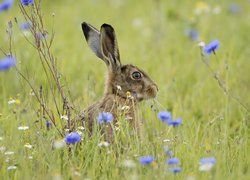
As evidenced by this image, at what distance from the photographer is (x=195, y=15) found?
1003 cm

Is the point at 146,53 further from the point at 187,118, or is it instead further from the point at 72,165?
the point at 72,165

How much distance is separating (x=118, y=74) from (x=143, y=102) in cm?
38

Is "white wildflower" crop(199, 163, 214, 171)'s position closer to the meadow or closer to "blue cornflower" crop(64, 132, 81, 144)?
the meadow

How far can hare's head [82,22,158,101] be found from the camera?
6223 mm

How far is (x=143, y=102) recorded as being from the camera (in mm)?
6438

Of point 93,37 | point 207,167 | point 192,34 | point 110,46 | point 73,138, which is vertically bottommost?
point 207,167

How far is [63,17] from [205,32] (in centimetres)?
261

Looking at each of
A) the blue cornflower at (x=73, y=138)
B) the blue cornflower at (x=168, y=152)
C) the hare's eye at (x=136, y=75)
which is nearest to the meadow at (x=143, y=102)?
the blue cornflower at (x=168, y=152)

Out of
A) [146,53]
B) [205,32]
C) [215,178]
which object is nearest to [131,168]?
[215,178]

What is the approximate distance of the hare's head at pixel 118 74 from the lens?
622 centimetres

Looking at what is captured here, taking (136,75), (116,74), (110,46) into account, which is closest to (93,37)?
(110,46)

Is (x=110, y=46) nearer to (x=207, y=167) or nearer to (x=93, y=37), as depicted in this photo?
(x=93, y=37)

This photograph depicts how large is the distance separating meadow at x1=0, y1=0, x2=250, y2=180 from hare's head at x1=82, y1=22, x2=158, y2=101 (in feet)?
0.45

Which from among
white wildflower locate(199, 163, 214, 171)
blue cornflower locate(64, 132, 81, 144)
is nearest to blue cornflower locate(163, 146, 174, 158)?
white wildflower locate(199, 163, 214, 171)
